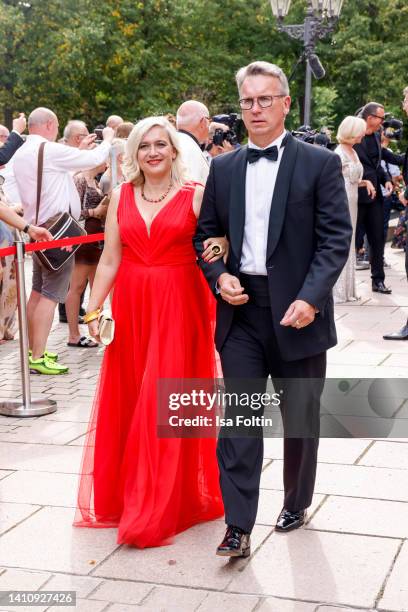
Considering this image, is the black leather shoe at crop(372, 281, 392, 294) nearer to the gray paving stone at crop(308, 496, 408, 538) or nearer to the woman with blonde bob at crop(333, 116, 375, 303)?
the woman with blonde bob at crop(333, 116, 375, 303)

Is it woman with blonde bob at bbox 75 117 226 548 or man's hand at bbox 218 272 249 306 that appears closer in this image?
man's hand at bbox 218 272 249 306

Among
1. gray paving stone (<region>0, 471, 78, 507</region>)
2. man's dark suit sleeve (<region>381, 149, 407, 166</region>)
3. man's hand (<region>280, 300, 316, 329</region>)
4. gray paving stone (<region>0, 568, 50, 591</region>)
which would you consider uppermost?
man's dark suit sleeve (<region>381, 149, 407, 166</region>)

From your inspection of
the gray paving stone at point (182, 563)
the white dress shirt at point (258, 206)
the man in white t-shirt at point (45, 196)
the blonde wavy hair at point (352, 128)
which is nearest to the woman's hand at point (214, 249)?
the white dress shirt at point (258, 206)

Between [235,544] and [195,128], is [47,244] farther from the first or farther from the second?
[235,544]

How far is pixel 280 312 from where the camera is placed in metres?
3.93

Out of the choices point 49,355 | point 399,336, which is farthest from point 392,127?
point 49,355

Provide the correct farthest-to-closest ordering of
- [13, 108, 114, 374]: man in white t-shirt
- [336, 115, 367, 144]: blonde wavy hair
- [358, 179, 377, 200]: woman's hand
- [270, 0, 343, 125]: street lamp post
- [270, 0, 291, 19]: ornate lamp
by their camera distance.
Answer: [270, 0, 291, 19]: ornate lamp < [270, 0, 343, 125]: street lamp post < [358, 179, 377, 200]: woman's hand < [336, 115, 367, 144]: blonde wavy hair < [13, 108, 114, 374]: man in white t-shirt

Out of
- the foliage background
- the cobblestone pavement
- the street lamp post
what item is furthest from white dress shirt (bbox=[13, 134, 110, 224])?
the foliage background

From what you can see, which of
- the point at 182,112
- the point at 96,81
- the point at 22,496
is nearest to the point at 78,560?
the point at 22,496

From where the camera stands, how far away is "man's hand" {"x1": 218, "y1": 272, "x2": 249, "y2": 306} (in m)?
3.87

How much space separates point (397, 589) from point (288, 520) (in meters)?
0.76

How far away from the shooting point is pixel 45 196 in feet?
26.0

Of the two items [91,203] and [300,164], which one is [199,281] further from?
[91,203]

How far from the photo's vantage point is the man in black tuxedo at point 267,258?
3898 mm
